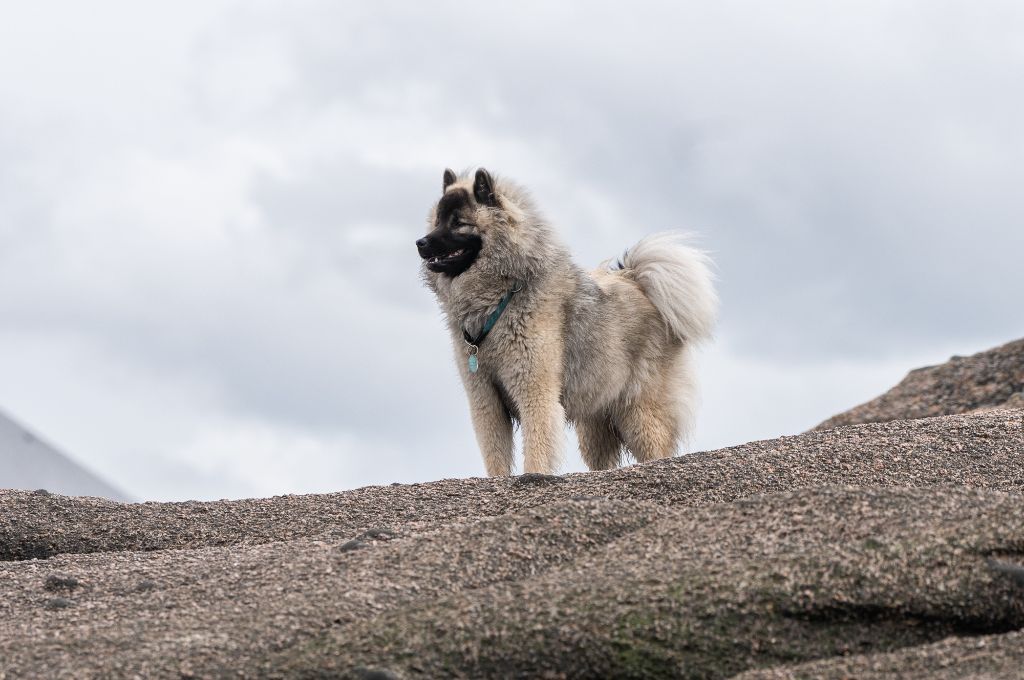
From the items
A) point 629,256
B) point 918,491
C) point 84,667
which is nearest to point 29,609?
point 84,667

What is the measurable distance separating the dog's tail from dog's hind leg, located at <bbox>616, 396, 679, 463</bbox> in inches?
26.7

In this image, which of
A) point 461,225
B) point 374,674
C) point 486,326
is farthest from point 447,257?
point 374,674

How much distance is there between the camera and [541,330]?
9.95 m

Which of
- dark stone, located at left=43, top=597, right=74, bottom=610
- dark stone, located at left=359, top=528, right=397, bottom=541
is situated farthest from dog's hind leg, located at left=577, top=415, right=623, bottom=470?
dark stone, located at left=43, top=597, right=74, bottom=610

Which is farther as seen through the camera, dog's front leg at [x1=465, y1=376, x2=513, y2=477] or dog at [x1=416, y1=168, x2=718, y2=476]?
dog's front leg at [x1=465, y1=376, x2=513, y2=477]

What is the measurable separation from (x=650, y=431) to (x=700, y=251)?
185 cm

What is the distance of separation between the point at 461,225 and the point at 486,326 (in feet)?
2.65

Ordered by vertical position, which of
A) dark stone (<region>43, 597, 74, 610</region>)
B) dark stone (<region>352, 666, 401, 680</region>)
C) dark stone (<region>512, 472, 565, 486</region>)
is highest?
dark stone (<region>512, 472, 565, 486</region>)

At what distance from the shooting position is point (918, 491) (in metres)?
6.38

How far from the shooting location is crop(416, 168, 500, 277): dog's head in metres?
10.0

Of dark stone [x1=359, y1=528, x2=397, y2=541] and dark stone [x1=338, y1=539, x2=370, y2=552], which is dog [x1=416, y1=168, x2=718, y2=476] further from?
dark stone [x1=338, y1=539, x2=370, y2=552]

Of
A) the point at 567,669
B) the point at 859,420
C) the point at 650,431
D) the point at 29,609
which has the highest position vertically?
the point at 859,420

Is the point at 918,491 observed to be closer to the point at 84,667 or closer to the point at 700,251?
the point at 84,667

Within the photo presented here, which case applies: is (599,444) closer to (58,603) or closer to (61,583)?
(61,583)
